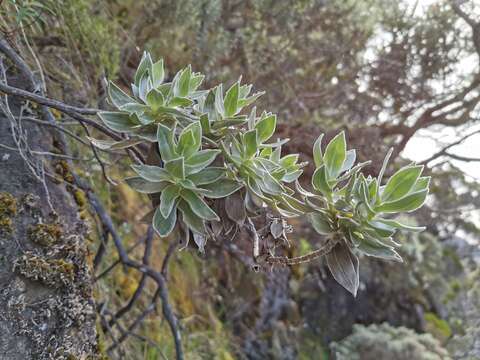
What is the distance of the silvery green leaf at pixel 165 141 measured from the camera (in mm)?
582

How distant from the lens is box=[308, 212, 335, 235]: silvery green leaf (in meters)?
0.60

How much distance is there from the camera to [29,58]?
100cm

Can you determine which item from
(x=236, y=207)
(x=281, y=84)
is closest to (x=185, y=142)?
(x=236, y=207)

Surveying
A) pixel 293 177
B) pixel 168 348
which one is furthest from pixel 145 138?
pixel 168 348

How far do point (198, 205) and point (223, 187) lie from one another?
0.14ft

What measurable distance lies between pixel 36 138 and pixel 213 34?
85 centimetres

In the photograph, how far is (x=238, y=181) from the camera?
0.62m

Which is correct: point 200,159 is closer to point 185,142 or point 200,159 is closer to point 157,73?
point 185,142

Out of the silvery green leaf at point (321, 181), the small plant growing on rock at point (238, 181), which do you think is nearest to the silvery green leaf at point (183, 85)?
the small plant growing on rock at point (238, 181)

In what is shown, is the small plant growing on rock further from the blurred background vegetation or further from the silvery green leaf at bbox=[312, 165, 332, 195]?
the blurred background vegetation

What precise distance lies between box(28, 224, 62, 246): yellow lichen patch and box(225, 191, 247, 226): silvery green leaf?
0.35 metres

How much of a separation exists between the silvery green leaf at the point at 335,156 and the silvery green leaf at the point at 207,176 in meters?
0.14

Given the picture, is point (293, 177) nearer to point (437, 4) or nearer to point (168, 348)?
point (168, 348)

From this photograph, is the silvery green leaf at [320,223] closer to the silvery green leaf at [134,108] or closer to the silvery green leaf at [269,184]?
the silvery green leaf at [269,184]
